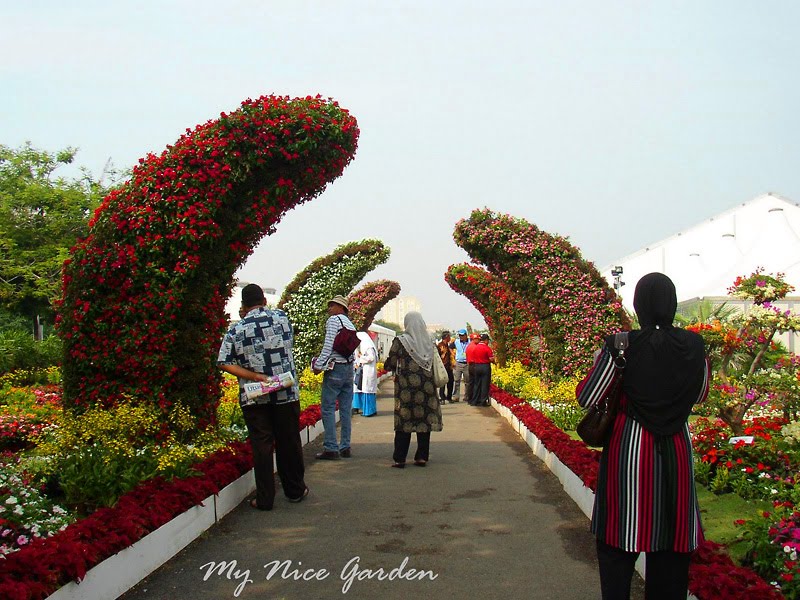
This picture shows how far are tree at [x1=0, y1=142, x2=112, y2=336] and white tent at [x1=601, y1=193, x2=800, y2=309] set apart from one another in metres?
20.6

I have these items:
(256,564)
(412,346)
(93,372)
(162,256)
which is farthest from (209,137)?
(256,564)

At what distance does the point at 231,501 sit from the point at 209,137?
3.40 meters

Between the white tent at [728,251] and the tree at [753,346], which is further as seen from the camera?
the white tent at [728,251]

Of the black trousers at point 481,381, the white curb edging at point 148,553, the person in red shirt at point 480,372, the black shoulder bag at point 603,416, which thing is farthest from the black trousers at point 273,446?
the black trousers at point 481,381

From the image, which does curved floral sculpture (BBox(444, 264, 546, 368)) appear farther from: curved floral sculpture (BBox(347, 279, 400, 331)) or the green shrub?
the green shrub

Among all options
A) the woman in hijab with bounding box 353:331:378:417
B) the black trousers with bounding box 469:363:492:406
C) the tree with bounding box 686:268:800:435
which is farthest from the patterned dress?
the black trousers with bounding box 469:363:492:406

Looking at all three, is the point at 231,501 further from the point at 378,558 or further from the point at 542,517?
the point at 542,517

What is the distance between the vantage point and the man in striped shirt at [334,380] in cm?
856

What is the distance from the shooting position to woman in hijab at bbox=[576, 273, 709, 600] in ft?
10.7

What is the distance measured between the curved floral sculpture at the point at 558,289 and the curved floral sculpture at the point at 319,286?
20.6ft

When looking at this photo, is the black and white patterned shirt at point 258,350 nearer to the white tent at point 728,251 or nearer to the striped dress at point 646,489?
the striped dress at point 646,489

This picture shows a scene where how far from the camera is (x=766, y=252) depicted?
22.8 meters

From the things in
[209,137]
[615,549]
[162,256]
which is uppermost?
[209,137]

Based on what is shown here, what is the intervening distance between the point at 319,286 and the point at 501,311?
201 inches
